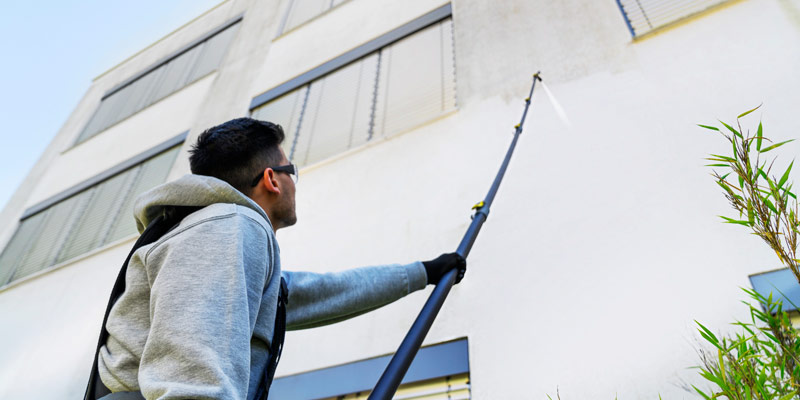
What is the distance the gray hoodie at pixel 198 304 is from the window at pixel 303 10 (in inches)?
205

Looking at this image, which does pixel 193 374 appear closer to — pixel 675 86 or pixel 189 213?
pixel 189 213

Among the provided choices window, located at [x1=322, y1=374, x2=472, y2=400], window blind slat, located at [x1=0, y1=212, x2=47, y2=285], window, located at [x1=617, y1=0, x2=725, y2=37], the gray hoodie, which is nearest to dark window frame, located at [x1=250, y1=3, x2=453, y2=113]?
window, located at [x1=617, y1=0, x2=725, y2=37]

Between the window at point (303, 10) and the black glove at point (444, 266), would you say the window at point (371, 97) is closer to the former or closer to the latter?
the window at point (303, 10)

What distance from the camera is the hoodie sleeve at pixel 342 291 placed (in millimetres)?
1332

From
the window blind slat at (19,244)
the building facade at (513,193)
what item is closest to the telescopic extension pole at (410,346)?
the building facade at (513,193)

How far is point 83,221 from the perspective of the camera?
19.5 ft

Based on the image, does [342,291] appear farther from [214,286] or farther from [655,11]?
[655,11]

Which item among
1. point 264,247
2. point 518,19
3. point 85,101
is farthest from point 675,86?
point 85,101

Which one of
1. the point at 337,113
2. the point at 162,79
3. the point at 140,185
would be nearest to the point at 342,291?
the point at 337,113

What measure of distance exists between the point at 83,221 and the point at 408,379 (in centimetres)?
532

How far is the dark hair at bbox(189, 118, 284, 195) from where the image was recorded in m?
1.22

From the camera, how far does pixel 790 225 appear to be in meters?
1.28

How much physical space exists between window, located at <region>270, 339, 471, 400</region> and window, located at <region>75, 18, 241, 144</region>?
5.29 metres

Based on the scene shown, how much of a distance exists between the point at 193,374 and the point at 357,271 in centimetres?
81
